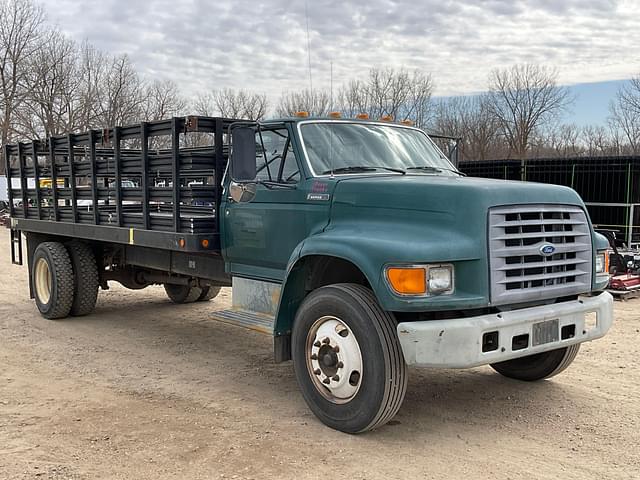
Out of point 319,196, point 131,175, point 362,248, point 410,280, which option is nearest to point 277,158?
point 319,196

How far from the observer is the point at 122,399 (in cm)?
541

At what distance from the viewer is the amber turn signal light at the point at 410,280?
160 inches

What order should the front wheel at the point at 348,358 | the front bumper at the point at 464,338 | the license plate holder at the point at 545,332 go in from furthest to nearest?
the license plate holder at the point at 545,332 < the front wheel at the point at 348,358 < the front bumper at the point at 464,338

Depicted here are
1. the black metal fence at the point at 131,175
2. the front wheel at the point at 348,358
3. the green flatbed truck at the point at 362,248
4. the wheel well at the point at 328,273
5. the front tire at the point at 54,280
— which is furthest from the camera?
the front tire at the point at 54,280

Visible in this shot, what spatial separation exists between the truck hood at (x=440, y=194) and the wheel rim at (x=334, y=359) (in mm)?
918

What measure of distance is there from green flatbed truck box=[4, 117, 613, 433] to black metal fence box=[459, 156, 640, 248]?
27.7 feet

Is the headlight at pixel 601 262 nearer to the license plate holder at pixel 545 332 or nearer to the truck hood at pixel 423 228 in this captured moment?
the truck hood at pixel 423 228

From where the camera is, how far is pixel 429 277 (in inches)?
161

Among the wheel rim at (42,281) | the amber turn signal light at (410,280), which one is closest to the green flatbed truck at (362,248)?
the amber turn signal light at (410,280)

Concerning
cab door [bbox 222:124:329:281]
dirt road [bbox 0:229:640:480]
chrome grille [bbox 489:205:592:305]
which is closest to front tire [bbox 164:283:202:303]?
dirt road [bbox 0:229:640:480]

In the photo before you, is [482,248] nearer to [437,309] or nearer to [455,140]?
[437,309]

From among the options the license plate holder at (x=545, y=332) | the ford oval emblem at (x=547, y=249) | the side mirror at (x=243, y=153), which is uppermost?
the side mirror at (x=243, y=153)

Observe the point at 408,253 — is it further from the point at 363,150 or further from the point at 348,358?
the point at 363,150

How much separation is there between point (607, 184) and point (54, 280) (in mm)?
10681
